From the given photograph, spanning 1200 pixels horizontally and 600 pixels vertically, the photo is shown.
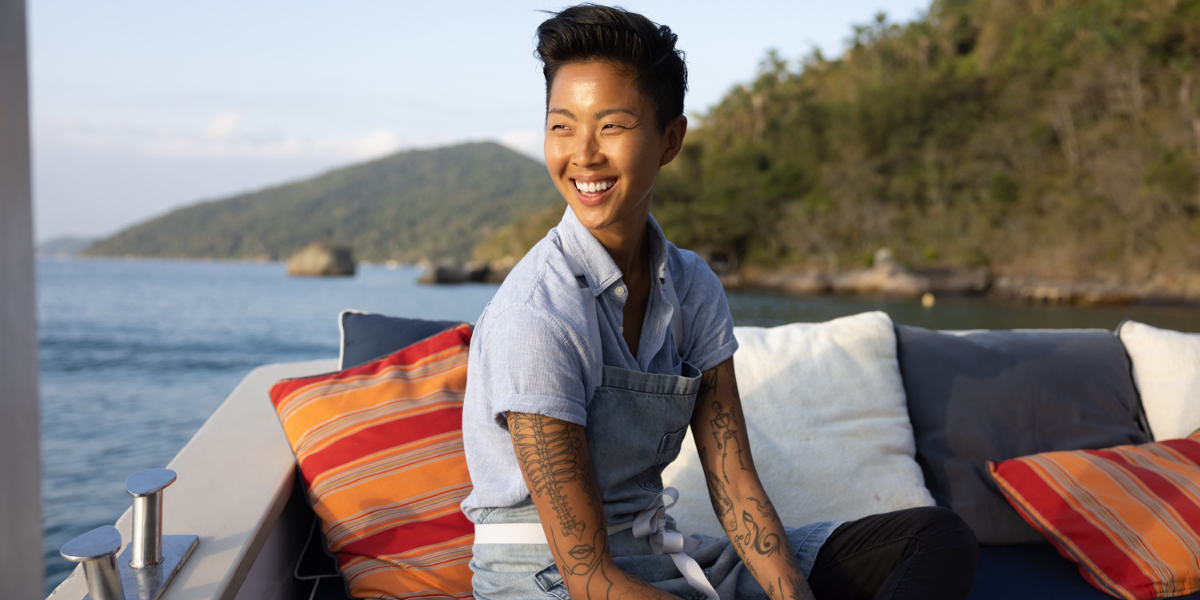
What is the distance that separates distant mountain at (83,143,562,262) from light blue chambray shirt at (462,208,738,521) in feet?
202

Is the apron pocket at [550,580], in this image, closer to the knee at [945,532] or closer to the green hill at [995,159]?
the knee at [945,532]

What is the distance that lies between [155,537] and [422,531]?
19.9 inches

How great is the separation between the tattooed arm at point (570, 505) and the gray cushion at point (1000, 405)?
114 centimetres

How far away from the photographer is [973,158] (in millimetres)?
27469

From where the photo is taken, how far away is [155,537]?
3.16 feet

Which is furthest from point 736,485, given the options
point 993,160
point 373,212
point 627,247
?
point 373,212

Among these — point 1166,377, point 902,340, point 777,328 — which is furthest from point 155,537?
point 1166,377

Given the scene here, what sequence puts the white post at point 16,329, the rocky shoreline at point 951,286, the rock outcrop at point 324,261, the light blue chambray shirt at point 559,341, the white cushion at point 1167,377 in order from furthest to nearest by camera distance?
the rock outcrop at point 324,261 → the rocky shoreline at point 951,286 → the white cushion at point 1167,377 → the light blue chambray shirt at point 559,341 → the white post at point 16,329

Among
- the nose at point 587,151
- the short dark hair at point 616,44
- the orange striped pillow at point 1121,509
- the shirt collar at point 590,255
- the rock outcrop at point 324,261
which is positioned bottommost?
the rock outcrop at point 324,261

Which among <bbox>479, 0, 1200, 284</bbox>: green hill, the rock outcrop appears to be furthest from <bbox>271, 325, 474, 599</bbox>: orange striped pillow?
the rock outcrop

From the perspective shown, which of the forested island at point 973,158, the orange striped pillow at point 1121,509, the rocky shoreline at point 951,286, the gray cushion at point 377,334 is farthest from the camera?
the forested island at point 973,158

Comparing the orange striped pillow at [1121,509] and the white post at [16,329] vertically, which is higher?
the white post at [16,329]

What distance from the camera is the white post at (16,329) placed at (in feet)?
1.26

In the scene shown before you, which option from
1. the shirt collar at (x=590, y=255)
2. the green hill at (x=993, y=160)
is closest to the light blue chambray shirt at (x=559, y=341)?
the shirt collar at (x=590, y=255)
